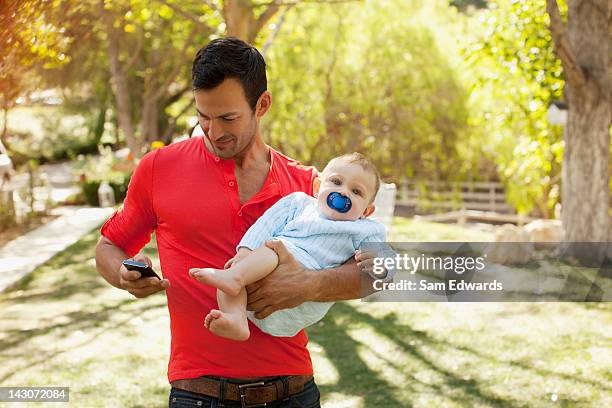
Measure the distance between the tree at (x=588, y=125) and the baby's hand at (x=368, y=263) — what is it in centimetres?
902

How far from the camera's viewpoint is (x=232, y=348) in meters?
2.78

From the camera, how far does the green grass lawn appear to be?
6715mm

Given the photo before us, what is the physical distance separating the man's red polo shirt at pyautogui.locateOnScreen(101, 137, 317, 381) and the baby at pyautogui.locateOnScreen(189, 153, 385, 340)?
0.25 ft

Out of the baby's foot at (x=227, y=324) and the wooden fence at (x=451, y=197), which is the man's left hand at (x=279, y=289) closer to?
the baby's foot at (x=227, y=324)

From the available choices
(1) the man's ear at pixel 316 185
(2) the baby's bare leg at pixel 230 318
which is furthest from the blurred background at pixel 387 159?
(2) the baby's bare leg at pixel 230 318

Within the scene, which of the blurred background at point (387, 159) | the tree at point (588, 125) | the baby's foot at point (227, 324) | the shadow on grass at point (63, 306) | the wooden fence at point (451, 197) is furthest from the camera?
the wooden fence at point (451, 197)

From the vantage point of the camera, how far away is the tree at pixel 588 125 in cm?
1137

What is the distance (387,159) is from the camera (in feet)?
80.8

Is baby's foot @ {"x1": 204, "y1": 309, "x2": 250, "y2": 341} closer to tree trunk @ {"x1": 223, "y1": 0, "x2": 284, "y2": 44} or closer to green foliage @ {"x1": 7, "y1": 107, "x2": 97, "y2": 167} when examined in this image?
tree trunk @ {"x1": 223, "y1": 0, "x2": 284, "y2": 44}

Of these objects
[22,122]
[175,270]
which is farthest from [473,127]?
[175,270]

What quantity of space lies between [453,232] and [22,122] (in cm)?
2165

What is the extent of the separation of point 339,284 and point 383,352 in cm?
525

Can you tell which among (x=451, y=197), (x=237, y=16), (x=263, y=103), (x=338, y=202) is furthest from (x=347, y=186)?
(x=451, y=197)

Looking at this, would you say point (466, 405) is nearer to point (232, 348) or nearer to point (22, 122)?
point (232, 348)
